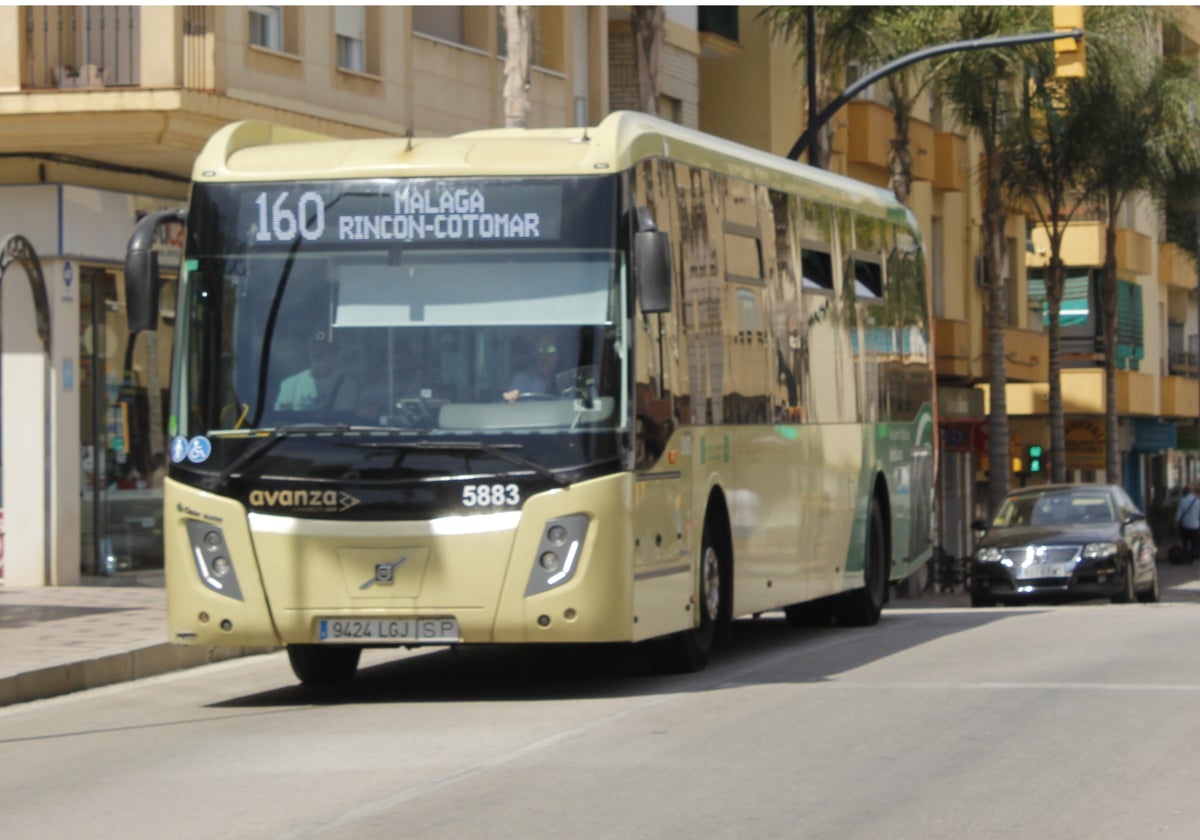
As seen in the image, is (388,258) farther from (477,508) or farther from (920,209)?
(920,209)

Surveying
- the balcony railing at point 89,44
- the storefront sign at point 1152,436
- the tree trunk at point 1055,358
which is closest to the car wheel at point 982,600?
the balcony railing at point 89,44

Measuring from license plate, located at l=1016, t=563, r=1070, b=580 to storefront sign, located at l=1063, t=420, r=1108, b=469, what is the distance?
2977 centimetres

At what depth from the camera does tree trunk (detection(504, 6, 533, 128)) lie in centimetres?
2355

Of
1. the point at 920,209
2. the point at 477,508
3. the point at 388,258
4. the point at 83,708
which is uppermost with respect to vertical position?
the point at 920,209

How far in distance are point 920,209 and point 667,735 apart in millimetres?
36133

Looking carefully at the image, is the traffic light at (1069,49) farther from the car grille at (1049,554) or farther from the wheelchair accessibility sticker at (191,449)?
the wheelchair accessibility sticker at (191,449)

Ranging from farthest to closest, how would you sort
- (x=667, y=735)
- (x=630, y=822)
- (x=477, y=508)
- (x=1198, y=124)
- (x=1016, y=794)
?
(x=1198, y=124) → (x=477, y=508) → (x=667, y=735) → (x=1016, y=794) → (x=630, y=822)

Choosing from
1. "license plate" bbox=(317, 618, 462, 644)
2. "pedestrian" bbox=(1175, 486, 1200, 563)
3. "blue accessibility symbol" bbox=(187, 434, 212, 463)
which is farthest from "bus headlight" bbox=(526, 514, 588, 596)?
"pedestrian" bbox=(1175, 486, 1200, 563)

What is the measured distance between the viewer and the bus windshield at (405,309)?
492 inches

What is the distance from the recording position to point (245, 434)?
41.7ft

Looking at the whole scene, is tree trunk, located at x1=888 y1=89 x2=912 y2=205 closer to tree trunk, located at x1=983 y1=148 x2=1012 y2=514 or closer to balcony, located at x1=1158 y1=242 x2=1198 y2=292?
tree trunk, located at x1=983 y1=148 x2=1012 y2=514

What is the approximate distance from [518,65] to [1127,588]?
31.8 ft

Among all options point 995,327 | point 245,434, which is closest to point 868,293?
point 245,434

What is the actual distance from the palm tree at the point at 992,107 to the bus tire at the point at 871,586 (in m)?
15.1
